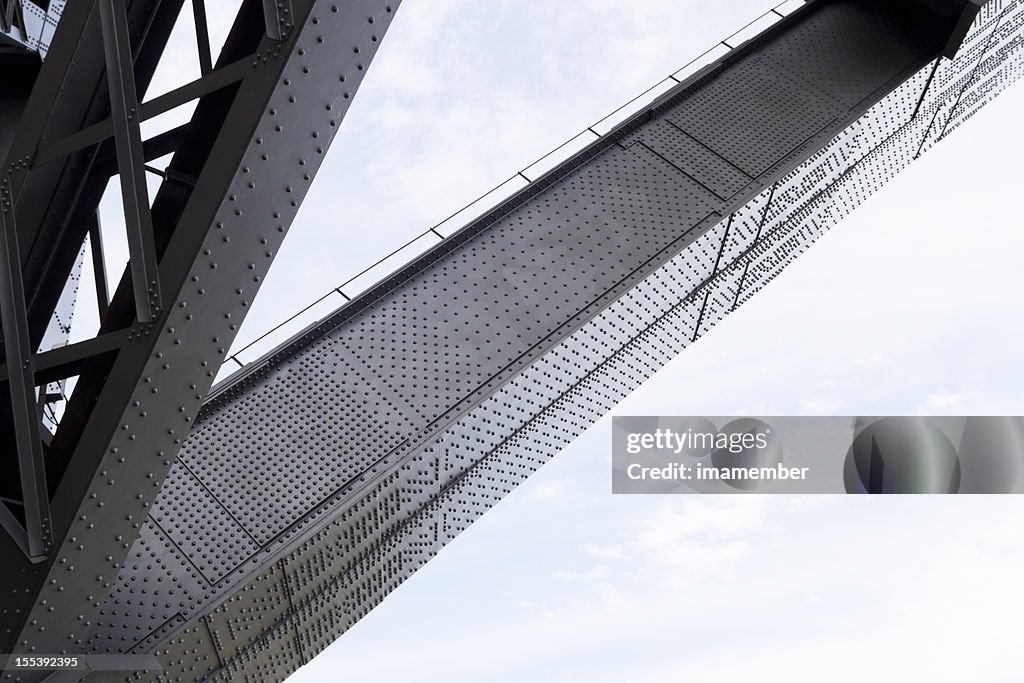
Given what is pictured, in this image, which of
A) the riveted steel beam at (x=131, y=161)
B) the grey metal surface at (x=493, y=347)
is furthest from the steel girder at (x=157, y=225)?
the grey metal surface at (x=493, y=347)

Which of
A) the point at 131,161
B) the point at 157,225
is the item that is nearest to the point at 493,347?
the point at 157,225

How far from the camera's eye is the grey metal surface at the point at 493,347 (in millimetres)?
7086

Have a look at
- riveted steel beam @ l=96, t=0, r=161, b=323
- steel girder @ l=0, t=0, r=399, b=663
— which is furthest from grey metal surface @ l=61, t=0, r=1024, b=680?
riveted steel beam @ l=96, t=0, r=161, b=323

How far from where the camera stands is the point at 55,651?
5391 millimetres

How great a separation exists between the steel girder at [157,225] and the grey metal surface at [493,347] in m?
1.47

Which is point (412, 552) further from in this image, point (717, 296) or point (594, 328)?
point (717, 296)

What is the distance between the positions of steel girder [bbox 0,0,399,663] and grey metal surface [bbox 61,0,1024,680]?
1.47 m

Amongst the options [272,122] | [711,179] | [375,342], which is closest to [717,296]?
[711,179]

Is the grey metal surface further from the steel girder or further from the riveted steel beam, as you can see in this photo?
the riveted steel beam

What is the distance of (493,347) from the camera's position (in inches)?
320

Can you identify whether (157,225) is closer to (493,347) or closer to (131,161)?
(131,161)

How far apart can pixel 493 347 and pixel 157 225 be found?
3.29m

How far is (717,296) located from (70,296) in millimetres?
6528

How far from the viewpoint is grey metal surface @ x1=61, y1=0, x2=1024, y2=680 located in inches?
279
